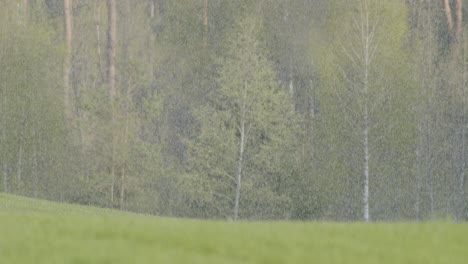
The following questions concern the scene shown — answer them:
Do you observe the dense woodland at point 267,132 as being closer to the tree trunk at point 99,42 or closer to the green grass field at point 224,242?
the tree trunk at point 99,42

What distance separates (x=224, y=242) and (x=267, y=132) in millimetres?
37107

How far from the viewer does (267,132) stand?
47219mm

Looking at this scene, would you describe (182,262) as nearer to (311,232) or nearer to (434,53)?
(311,232)

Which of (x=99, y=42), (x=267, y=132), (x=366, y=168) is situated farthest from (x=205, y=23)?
(x=366, y=168)

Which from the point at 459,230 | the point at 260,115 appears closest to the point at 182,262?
the point at 459,230

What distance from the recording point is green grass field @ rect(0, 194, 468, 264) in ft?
31.4

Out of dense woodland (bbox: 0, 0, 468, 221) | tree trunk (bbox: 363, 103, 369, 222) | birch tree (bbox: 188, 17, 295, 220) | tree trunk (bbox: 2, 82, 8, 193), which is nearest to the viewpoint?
tree trunk (bbox: 363, 103, 369, 222)

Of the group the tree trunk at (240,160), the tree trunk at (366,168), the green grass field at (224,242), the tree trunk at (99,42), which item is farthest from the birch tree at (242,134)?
the green grass field at (224,242)

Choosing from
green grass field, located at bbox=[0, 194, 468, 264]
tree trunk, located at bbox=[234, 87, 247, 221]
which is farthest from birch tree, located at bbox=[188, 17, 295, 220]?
green grass field, located at bbox=[0, 194, 468, 264]

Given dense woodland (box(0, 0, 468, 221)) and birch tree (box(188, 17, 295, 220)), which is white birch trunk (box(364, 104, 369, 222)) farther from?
birch tree (box(188, 17, 295, 220))

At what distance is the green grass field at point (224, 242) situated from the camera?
31.4 ft

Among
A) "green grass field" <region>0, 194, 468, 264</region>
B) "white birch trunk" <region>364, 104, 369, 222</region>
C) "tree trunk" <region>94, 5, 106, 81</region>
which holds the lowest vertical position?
"white birch trunk" <region>364, 104, 369, 222</region>

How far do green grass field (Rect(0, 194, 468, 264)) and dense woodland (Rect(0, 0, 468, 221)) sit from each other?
1193 inches

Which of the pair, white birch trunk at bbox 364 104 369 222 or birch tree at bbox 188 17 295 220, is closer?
white birch trunk at bbox 364 104 369 222
